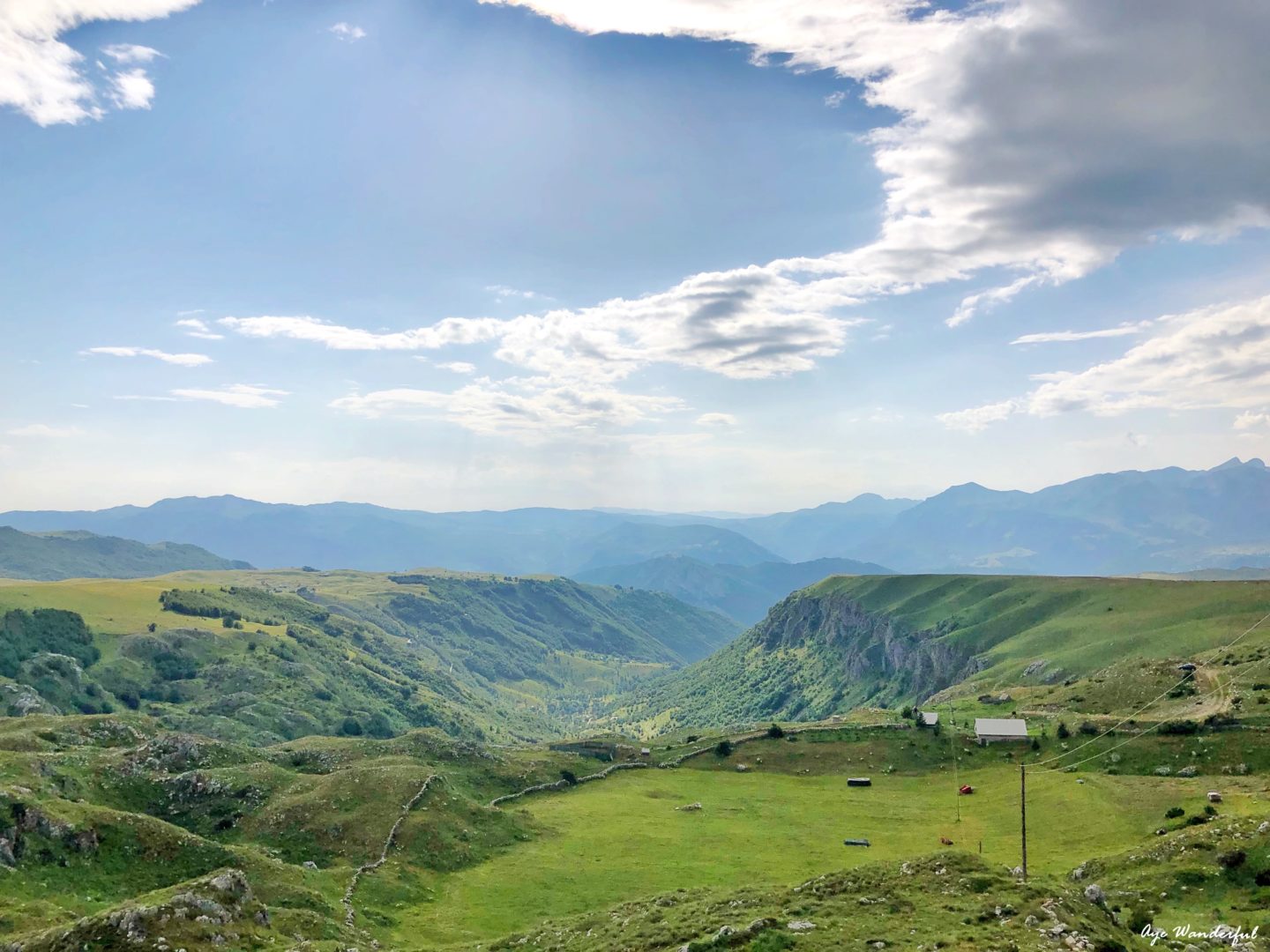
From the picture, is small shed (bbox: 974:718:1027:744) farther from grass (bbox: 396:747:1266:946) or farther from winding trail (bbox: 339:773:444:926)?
winding trail (bbox: 339:773:444:926)

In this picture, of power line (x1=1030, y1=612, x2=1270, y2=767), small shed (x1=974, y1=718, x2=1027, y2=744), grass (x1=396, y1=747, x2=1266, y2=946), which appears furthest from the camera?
small shed (x1=974, y1=718, x2=1027, y2=744)

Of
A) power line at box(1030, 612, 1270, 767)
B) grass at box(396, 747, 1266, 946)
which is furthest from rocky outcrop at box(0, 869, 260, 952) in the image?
power line at box(1030, 612, 1270, 767)

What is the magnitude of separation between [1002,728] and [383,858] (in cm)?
8680

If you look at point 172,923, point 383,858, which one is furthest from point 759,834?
point 172,923

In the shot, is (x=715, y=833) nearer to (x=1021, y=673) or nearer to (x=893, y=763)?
(x=893, y=763)

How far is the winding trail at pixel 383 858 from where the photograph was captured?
5559cm

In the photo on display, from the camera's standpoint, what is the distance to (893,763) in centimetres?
10775

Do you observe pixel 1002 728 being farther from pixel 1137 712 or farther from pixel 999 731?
pixel 1137 712

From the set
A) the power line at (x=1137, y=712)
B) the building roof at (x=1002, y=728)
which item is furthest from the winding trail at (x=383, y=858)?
→ the building roof at (x=1002, y=728)

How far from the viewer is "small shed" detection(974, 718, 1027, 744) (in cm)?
10575

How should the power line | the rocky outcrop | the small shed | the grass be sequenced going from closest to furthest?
the rocky outcrop < the grass < the power line < the small shed

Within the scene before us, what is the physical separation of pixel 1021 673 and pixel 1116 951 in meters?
160

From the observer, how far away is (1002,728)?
107 metres

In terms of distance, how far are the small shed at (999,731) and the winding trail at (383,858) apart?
77685 millimetres
